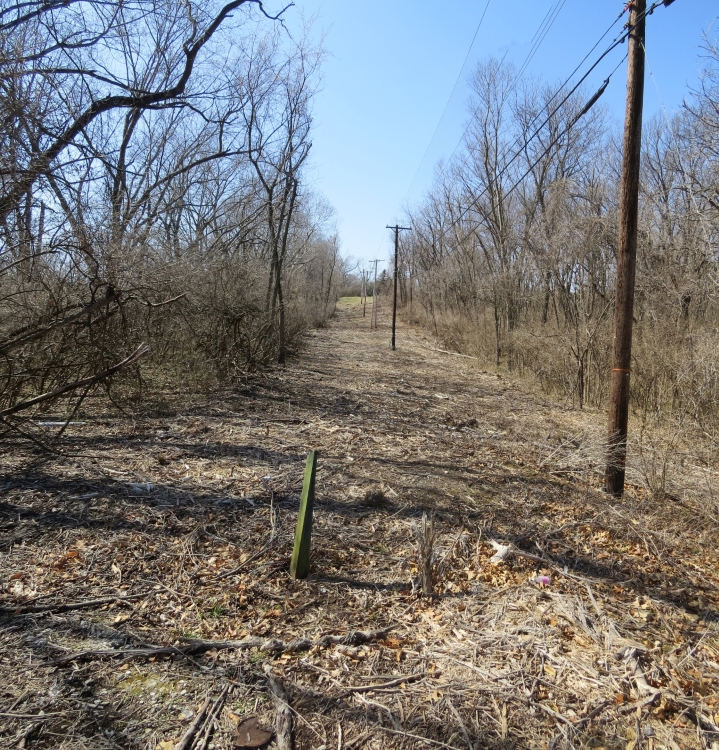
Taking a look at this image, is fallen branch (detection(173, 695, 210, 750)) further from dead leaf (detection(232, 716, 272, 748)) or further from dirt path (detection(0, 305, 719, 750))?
dead leaf (detection(232, 716, 272, 748))

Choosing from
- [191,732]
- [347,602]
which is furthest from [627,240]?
[191,732]

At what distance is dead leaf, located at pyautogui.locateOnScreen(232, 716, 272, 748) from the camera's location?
218 centimetres

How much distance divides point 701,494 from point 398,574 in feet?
13.3

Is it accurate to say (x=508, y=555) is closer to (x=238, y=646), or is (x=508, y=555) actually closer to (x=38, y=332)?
(x=238, y=646)

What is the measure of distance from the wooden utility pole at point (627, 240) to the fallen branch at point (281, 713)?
184 inches

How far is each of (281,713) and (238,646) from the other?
0.54 metres

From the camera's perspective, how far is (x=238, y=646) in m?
2.79

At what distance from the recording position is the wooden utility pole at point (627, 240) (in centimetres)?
542

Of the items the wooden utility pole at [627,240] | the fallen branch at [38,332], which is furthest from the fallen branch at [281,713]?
the wooden utility pole at [627,240]

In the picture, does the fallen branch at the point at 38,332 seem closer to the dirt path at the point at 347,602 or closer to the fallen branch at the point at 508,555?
the dirt path at the point at 347,602

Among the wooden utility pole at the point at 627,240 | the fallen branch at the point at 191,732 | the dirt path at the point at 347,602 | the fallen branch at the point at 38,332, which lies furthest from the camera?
the wooden utility pole at the point at 627,240

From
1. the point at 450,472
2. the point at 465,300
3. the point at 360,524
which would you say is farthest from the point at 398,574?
the point at 465,300

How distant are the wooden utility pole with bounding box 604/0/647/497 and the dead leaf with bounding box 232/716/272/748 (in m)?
4.90

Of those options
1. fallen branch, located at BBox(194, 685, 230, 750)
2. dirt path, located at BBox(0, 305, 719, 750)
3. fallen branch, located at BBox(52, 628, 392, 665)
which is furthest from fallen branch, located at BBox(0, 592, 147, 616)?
fallen branch, located at BBox(194, 685, 230, 750)
